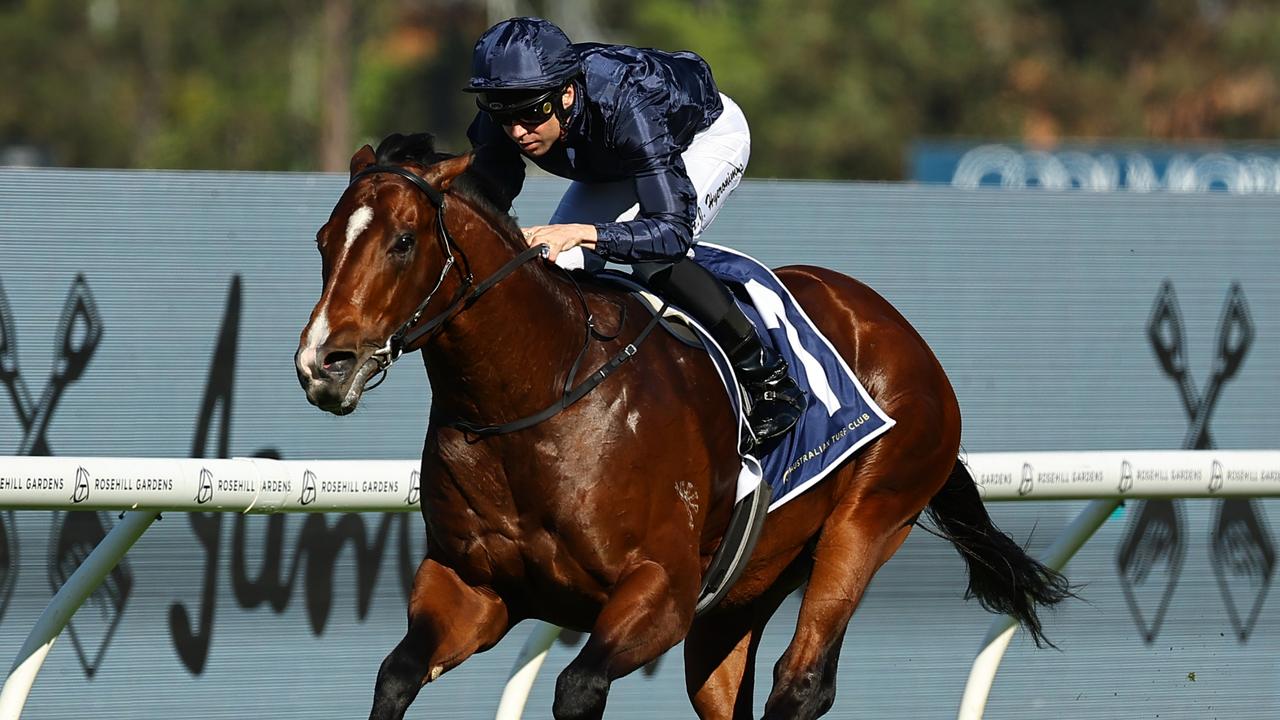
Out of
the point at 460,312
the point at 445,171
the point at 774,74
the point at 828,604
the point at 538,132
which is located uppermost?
the point at 445,171

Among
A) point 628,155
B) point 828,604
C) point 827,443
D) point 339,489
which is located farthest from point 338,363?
point 828,604

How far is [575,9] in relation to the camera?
40.6m

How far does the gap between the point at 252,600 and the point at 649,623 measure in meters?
1.70

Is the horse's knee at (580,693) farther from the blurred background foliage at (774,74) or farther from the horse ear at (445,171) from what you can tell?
the blurred background foliage at (774,74)

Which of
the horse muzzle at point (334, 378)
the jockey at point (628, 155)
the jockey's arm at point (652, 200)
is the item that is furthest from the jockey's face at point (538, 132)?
the horse muzzle at point (334, 378)

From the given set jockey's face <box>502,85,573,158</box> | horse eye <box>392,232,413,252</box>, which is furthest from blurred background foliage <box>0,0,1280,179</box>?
horse eye <box>392,232,413,252</box>

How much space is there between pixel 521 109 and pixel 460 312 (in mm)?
474

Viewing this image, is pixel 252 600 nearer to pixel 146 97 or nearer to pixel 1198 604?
pixel 1198 604

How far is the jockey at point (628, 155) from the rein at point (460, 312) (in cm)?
14

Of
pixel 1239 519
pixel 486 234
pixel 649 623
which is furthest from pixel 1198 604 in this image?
pixel 486 234

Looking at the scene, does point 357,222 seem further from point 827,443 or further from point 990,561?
point 990,561

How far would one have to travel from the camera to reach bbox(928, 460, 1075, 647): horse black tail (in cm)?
466

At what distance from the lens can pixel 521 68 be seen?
11.6 ft

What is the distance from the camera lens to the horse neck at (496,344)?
135 inches
